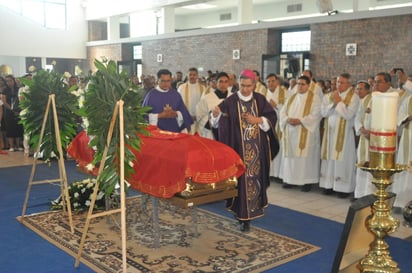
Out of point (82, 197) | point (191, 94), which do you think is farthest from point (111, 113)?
point (191, 94)

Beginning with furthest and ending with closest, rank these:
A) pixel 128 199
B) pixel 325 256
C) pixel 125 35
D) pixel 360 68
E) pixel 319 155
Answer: pixel 125 35
pixel 360 68
pixel 319 155
pixel 128 199
pixel 325 256

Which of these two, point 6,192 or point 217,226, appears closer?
point 217,226

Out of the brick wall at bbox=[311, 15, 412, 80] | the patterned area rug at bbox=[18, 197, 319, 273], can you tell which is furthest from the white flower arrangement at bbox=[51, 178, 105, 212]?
the brick wall at bbox=[311, 15, 412, 80]

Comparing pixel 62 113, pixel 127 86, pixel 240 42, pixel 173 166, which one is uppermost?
pixel 240 42

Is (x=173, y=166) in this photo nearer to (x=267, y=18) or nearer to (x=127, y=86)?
(x=127, y=86)

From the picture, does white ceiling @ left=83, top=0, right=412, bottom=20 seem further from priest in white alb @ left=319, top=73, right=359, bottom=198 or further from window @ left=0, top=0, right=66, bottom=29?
priest in white alb @ left=319, top=73, right=359, bottom=198

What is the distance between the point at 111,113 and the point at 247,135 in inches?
69.1

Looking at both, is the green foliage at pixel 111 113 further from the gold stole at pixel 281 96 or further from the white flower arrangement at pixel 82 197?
the gold stole at pixel 281 96

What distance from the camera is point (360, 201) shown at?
5.56ft

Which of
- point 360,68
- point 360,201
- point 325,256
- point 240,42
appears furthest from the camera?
point 240,42

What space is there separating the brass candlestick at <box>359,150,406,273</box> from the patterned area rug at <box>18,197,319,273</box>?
2.70m

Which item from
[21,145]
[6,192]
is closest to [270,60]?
[21,145]

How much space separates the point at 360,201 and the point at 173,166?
A: 260 centimetres

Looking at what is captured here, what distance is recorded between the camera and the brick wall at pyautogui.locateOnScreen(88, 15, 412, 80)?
10312mm
